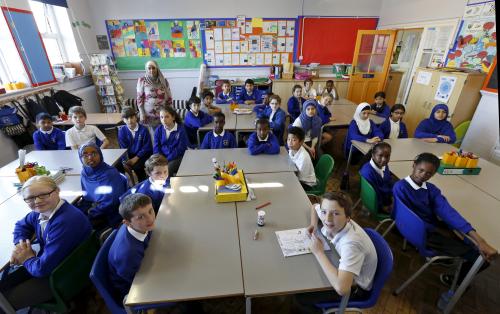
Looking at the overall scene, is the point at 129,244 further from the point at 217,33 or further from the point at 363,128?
the point at 217,33

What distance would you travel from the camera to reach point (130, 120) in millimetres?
3410

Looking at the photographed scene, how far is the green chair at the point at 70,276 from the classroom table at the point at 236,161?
3.48 ft

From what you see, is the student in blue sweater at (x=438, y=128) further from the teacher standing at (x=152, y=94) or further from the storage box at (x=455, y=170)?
the teacher standing at (x=152, y=94)

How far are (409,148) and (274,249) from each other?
2.57 m

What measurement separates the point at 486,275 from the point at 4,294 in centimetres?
395

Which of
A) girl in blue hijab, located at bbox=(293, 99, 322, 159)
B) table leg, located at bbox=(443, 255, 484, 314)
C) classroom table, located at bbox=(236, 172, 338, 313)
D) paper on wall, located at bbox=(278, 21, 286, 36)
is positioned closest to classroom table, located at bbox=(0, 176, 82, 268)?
classroom table, located at bbox=(236, 172, 338, 313)

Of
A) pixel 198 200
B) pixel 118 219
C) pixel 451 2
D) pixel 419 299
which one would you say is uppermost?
pixel 451 2

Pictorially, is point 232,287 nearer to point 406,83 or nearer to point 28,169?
point 28,169

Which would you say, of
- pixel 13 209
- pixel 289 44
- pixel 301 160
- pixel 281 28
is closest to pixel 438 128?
pixel 301 160

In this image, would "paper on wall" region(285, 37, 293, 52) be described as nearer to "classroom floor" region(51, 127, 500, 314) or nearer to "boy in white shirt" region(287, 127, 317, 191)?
"boy in white shirt" region(287, 127, 317, 191)

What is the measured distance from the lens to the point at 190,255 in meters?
1.55

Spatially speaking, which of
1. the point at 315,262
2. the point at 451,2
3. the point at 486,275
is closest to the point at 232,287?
the point at 315,262

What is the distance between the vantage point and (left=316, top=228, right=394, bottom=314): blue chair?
1435mm

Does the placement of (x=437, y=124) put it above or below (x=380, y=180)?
above
